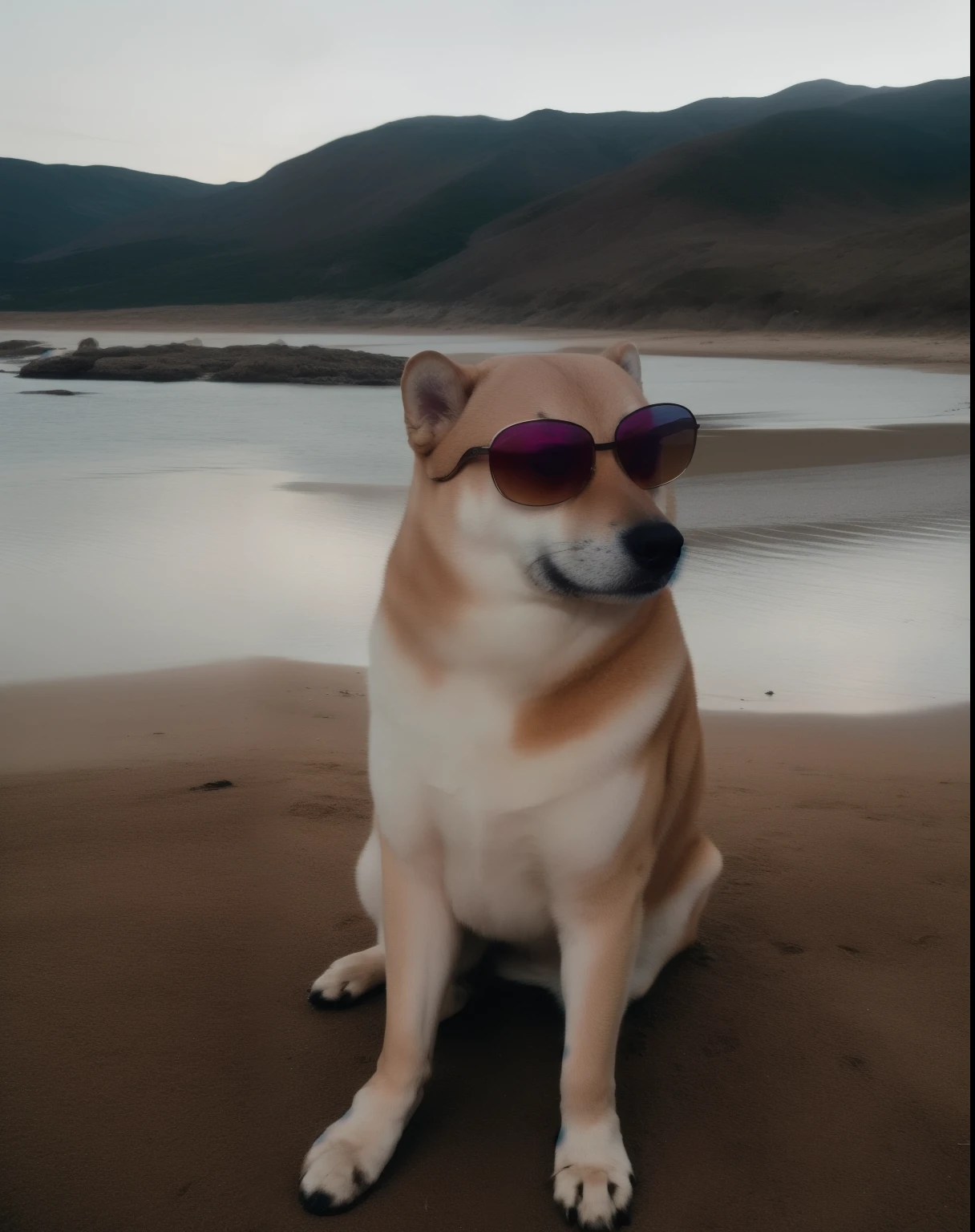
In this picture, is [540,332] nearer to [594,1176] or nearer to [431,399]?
[431,399]

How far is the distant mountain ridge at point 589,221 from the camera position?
54.3 meters

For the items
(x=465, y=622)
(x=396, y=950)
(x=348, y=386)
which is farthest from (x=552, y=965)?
(x=348, y=386)

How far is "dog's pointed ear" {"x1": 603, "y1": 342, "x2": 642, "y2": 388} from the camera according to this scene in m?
2.14

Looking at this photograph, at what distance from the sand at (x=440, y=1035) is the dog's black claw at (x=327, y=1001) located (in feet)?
0.08

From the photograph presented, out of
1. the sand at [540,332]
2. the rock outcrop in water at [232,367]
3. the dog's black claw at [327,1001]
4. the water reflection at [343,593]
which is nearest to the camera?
the dog's black claw at [327,1001]

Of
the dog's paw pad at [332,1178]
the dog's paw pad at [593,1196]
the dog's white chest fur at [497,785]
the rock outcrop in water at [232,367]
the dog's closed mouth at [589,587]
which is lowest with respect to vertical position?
the dog's paw pad at [593,1196]

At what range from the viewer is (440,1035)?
2.37m

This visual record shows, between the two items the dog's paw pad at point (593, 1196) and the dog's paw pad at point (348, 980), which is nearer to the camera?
the dog's paw pad at point (593, 1196)

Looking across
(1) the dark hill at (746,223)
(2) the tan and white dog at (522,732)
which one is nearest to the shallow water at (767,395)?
(2) the tan and white dog at (522,732)

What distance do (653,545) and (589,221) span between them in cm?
8338

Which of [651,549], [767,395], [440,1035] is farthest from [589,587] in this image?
[767,395]

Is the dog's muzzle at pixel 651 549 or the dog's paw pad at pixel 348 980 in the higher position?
the dog's muzzle at pixel 651 549

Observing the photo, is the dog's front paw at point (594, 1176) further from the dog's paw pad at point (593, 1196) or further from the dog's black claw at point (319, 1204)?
the dog's black claw at point (319, 1204)

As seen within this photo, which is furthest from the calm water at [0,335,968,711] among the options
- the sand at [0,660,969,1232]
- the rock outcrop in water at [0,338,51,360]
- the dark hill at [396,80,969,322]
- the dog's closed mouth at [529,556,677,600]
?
the dark hill at [396,80,969,322]
